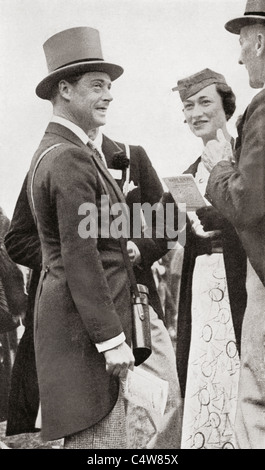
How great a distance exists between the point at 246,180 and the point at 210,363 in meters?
1.00

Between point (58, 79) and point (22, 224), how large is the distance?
0.79 metres

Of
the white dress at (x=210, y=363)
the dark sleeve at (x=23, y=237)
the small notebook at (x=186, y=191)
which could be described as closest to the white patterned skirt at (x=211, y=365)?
the white dress at (x=210, y=363)

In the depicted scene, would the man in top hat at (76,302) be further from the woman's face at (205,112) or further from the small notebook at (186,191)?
the woman's face at (205,112)

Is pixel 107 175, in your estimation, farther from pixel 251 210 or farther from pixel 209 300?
pixel 209 300

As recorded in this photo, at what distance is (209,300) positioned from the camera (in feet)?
14.0

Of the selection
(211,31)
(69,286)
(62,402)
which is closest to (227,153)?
(211,31)

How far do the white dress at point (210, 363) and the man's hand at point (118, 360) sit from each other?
0.76 m

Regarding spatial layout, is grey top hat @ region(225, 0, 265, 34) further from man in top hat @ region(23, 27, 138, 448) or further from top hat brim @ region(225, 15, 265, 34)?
man in top hat @ region(23, 27, 138, 448)

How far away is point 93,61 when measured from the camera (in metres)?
4.16

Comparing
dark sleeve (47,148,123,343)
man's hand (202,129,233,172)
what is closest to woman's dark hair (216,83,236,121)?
man's hand (202,129,233,172)

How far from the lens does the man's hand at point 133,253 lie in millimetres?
4270

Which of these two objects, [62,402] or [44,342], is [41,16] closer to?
[44,342]

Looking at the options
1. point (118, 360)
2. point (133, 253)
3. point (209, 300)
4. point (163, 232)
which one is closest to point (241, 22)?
point (163, 232)

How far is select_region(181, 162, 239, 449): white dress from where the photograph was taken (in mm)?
4148
